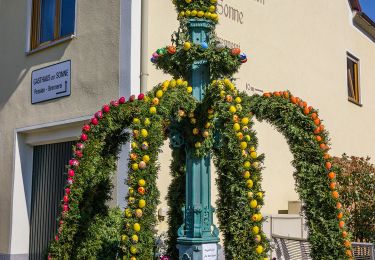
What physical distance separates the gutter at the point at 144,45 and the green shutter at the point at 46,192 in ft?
5.91

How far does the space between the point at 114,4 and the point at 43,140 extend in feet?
8.28

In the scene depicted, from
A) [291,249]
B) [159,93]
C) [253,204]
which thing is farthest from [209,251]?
[291,249]

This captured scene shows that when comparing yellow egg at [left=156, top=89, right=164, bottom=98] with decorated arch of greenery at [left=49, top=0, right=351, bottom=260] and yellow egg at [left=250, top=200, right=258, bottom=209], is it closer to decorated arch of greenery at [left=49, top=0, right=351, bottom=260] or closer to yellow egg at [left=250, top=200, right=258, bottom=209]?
decorated arch of greenery at [left=49, top=0, right=351, bottom=260]

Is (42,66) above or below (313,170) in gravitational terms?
above

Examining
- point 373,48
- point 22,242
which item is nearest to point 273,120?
point 22,242

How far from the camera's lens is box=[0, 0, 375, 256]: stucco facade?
7.34 m

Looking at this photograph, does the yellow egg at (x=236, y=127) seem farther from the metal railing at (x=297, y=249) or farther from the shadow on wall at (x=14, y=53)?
the shadow on wall at (x=14, y=53)

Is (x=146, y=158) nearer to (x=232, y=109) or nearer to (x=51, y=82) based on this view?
(x=232, y=109)

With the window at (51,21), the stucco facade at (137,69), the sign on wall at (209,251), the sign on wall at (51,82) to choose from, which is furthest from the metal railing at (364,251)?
the window at (51,21)

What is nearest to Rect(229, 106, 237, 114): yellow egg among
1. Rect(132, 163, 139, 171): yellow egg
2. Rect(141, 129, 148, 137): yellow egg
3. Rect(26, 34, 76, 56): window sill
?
Rect(141, 129, 148, 137): yellow egg

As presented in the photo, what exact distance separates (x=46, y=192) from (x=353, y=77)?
861 centimetres

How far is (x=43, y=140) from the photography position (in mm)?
8484

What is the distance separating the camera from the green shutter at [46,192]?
323 inches

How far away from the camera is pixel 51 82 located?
817 cm
